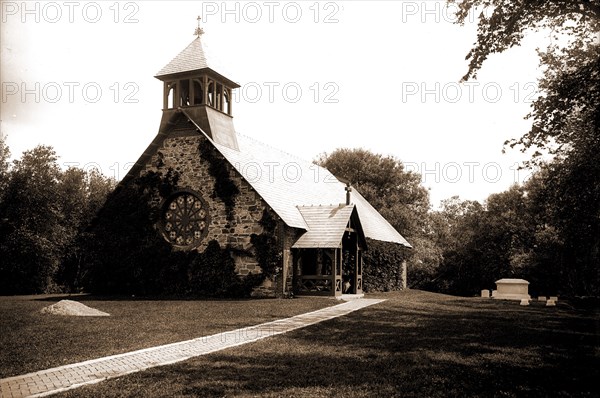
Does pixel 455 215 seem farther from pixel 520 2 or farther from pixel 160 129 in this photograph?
pixel 520 2

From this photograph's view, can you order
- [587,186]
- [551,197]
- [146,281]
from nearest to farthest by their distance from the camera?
[587,186], [551,197], [146,281]

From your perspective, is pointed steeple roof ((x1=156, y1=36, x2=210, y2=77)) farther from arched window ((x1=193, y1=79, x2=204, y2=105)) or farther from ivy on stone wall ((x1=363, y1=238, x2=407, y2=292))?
ivy on stone wall ((x1=363, y1=238, x2=407, y2=292))

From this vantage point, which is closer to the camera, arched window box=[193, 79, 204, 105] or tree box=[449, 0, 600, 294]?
tree box=[449, 0, 600, 294]

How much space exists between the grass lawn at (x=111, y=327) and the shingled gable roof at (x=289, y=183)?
20.6 feet

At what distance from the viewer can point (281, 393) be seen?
6.95 metres

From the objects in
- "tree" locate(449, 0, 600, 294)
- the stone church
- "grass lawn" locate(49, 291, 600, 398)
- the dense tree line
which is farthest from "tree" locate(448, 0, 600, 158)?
the dense tree line

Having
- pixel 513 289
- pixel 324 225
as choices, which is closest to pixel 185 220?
pixel 324 225

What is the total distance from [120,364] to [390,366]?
180 inches

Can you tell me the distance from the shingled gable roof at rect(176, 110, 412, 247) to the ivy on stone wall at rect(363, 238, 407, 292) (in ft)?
1.96

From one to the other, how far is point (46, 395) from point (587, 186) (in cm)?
1828

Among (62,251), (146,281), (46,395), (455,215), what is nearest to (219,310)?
(146,281)

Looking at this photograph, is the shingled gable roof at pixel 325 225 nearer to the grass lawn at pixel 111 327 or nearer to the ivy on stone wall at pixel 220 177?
the ivy on stone wall at pixel 220 177

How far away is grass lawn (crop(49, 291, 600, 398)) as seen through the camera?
711 cm

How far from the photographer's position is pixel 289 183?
2848cm
